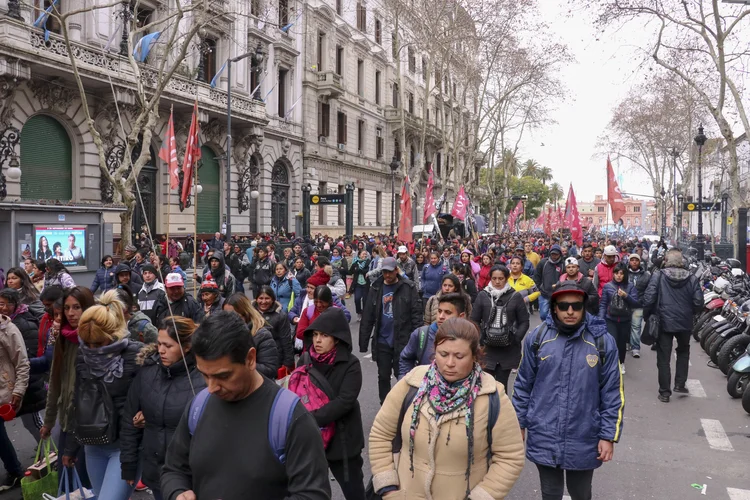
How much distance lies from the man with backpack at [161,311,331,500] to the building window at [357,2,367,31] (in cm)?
3807

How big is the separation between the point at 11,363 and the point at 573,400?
3.99 meters

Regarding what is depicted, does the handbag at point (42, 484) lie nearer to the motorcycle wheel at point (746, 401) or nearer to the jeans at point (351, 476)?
the jeans at point (351, 476)

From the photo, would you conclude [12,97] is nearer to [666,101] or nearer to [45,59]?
[45,59]

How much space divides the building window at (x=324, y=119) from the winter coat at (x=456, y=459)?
32196 mm

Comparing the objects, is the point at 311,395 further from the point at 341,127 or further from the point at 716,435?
the point at 341,127

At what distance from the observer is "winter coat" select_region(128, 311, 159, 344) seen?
425 cm

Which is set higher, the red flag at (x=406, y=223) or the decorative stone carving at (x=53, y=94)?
the decorative stone carving at (x=53, y=94)

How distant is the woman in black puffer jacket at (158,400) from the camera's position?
3.25 metres

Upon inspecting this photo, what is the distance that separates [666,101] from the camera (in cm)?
3103

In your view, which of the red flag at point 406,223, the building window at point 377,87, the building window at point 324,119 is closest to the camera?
the red flag at point 406,223

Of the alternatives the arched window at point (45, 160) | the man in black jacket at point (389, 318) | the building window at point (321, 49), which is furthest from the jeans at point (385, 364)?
the building window at point (321, 49)

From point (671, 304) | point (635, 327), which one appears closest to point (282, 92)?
point (635, 327)

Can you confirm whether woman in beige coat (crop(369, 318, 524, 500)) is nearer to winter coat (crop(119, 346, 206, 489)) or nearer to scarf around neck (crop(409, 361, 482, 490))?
scarf around neck (crop(409, 361, 482, 490))

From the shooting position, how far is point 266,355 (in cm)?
432
